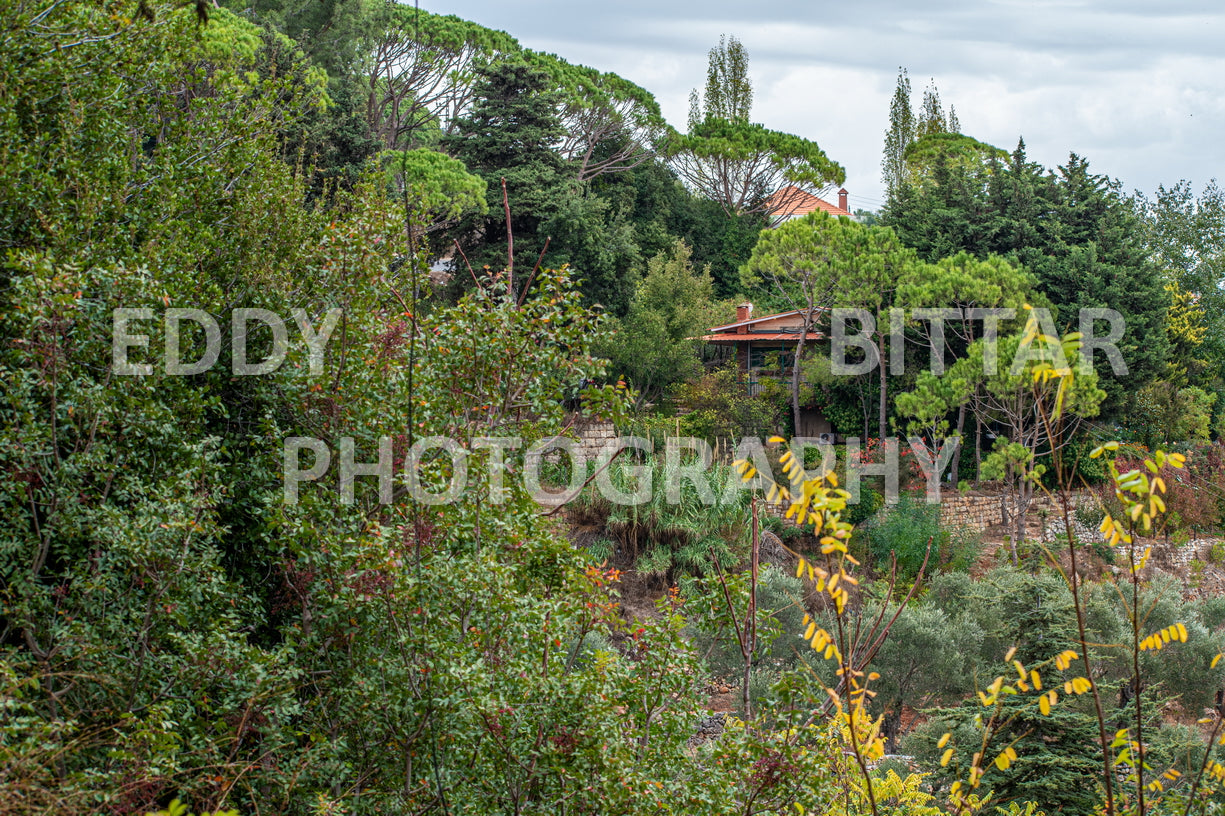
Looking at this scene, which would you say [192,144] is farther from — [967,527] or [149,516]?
[967,527]

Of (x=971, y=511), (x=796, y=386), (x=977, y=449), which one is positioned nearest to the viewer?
(x=971, y=511)

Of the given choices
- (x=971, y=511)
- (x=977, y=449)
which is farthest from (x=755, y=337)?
(x=971, y=511)

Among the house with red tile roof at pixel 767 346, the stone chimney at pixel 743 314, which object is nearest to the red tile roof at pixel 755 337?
the house with red tile roof at pixel 767 346

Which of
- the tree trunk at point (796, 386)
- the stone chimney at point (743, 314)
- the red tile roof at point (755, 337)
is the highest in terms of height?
the stone chimney at point (743, 314)

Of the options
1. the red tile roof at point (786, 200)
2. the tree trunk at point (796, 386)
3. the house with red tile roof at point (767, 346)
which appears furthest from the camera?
the red tile roof at point (786, 200)

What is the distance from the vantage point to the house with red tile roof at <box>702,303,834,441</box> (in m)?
21.0

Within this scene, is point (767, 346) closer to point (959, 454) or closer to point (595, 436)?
point (959, 454)

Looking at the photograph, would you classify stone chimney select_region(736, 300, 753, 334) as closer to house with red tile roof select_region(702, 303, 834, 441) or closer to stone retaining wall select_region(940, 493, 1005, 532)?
house with red tile roof select_region(702, 303, 834, 441)

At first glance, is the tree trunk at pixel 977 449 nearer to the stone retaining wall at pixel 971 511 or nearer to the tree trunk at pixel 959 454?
the tree trunk at pixel 959 454

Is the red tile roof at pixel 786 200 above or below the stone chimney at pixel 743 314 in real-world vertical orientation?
above

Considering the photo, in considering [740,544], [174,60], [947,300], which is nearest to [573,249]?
[947,300]

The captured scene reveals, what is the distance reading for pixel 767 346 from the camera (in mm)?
21578

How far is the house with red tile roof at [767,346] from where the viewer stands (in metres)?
21.0

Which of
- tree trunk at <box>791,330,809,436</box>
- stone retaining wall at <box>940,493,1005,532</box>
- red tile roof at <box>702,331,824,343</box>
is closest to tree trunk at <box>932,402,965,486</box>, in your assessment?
stone retaining wall at <box>940,493,1005,532</box>
